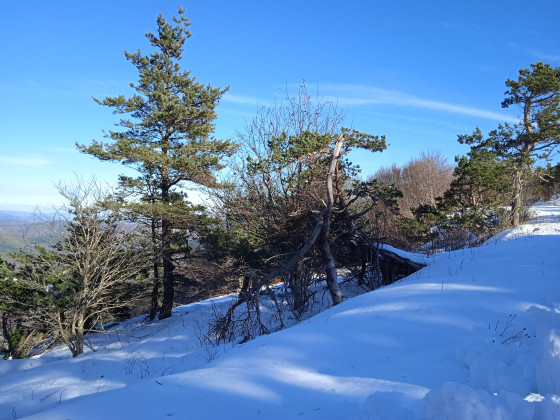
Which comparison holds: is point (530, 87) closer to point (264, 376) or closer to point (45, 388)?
point (264, 376)

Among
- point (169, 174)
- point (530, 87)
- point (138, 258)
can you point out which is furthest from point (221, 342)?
point (530, 87)

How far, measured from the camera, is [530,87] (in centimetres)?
1764

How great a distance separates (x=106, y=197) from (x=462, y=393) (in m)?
15.9

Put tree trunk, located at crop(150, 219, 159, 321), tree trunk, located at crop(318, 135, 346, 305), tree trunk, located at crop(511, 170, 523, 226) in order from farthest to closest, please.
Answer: tree trunk, located at crop(511, 170, 523, 226) < tree trunk, located at crop(150, 219, 159, 321) < tree trunk, located at crop(318, 135, 346, 305)

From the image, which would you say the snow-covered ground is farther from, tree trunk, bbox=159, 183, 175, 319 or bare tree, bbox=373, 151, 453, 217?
bare tree, bbox=373, 151, 453, 217

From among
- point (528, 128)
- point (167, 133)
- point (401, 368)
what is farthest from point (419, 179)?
point (401, 368)

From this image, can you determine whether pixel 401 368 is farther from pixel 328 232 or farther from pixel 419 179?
pixel 419 179

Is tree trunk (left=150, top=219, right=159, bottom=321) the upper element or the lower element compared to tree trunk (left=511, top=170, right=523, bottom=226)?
lower

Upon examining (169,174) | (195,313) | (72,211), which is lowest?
(195,313)

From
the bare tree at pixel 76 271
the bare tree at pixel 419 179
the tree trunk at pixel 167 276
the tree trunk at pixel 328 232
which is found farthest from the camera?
the bare tree at pixel 419 179

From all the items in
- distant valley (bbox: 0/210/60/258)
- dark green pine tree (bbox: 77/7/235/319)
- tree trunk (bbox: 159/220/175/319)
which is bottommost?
tree trunk (bbox: 159/220/175/319)

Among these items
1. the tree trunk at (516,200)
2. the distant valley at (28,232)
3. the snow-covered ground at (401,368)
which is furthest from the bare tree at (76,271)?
the tree trunk at (516,200)

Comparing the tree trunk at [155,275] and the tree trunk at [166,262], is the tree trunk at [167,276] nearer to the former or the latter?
the tree trunk at [166,262]

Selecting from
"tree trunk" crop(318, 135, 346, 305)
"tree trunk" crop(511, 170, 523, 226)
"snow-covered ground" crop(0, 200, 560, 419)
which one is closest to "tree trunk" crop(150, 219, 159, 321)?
"tree trunk" crop(318, 135, 346, 305)
